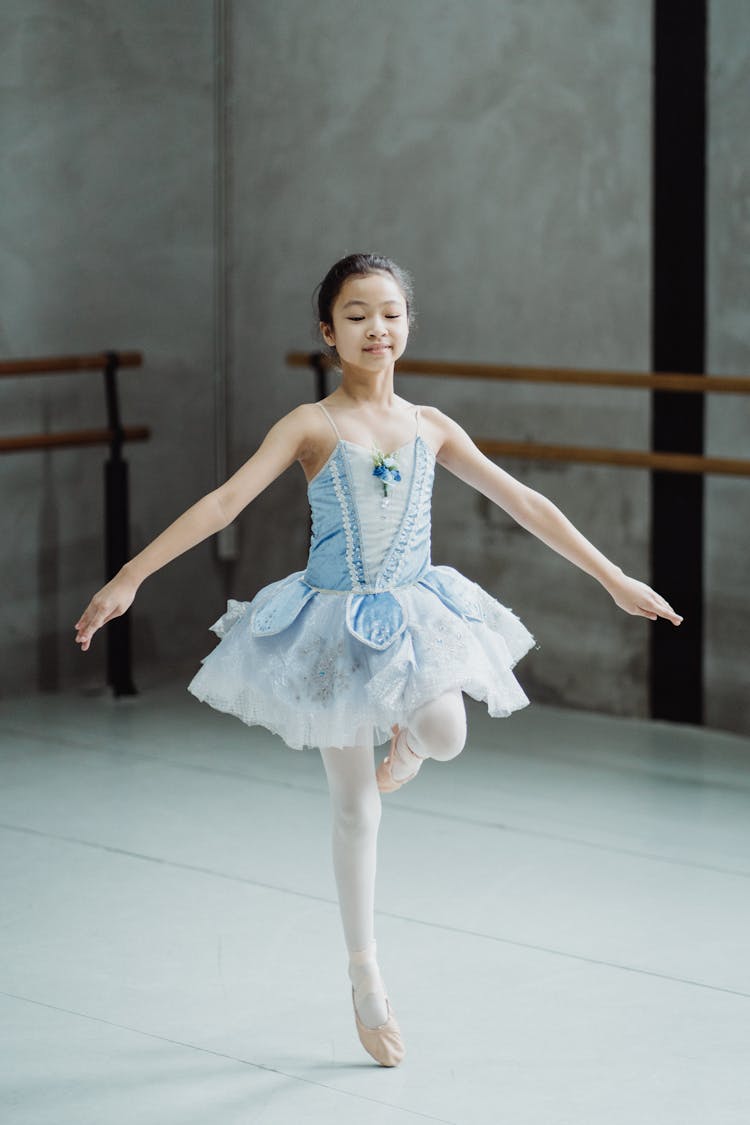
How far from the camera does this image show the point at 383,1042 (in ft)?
8.80

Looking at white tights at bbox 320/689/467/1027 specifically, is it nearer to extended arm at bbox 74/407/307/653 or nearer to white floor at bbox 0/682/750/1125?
white floor at bbox 0/682/750/1125

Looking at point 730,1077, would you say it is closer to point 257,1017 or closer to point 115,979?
point 257,1017

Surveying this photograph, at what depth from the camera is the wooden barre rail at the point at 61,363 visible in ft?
16.6

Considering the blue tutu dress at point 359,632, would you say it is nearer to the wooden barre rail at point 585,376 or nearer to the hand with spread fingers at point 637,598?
the hand with spread fingers at point 637,598

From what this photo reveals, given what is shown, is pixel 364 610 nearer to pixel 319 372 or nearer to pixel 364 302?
pixel 364 302

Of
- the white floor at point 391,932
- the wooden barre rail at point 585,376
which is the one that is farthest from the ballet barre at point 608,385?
the white floor at point 391,932

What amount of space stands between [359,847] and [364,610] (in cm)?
35

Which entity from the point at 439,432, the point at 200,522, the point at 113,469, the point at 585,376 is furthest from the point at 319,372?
the point at 200,522

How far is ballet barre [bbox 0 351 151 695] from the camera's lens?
5207 millimetres

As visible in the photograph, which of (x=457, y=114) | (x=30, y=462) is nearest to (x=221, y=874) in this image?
(x=30, y=462)

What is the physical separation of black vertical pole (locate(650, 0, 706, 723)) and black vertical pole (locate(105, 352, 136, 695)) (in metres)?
Result: 1.54

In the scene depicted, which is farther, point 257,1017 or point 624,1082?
point 257,1017

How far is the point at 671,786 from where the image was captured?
4301 mm

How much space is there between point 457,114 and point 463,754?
1.87 m
